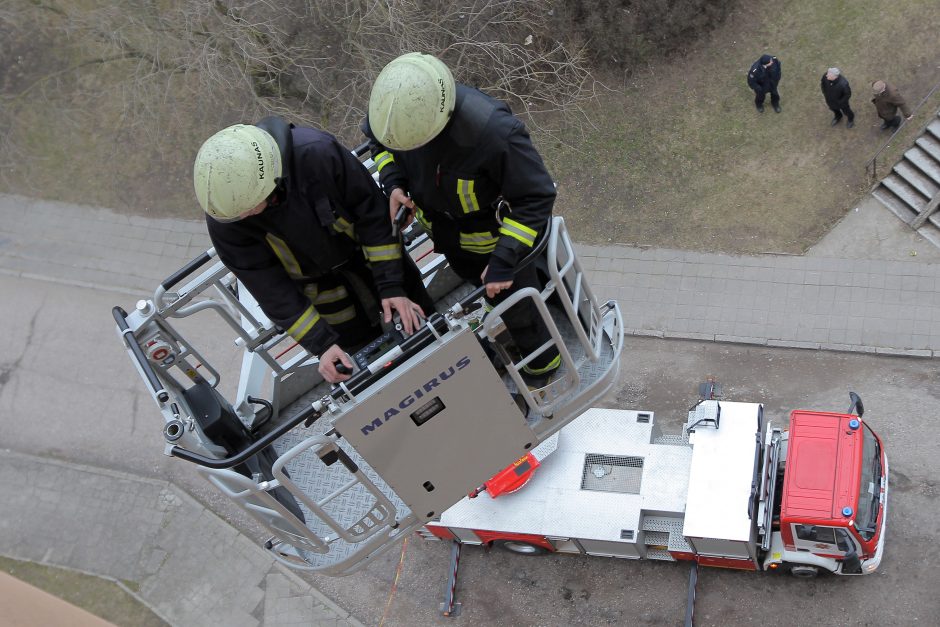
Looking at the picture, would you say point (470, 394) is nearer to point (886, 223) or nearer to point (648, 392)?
point (648, 392)

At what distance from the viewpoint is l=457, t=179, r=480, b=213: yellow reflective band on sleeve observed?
5.85m

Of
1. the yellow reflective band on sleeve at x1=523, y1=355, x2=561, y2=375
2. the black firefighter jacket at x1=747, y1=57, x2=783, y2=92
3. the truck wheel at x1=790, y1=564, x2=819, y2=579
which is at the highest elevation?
the yellow reflective band on sleeve at x1=523, y1=355, x2=561, y2=375

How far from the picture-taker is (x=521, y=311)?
6531mm

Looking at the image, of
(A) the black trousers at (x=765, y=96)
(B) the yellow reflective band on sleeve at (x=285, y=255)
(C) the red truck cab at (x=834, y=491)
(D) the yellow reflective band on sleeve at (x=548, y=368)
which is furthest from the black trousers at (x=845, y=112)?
(B) the yellow reflective band on sleeve at (x=285, y=255)

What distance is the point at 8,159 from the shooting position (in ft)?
52.5

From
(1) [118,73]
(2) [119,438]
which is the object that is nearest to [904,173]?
(2) [119,438]

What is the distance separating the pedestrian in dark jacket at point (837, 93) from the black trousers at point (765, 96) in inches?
22.4

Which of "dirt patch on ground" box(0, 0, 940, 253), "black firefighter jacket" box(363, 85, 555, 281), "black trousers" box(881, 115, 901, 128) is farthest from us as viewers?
"dirt patch on ground" box(0, 0, 940, 253)

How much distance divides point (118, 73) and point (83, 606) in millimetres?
8581

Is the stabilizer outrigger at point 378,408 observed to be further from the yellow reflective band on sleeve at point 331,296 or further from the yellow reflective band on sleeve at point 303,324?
the yellow reflective band on sleeve at point 331,296

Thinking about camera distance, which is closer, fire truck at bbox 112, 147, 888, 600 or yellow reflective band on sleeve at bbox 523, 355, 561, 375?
fire truck at bbox 112, 147, 888, 600

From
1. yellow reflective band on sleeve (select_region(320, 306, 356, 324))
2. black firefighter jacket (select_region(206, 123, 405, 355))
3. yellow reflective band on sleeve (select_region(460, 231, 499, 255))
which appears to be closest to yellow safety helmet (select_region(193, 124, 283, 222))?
black firefighter jacket (select_region(206, 123, 405, 355))

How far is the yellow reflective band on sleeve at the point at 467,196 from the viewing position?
585cm

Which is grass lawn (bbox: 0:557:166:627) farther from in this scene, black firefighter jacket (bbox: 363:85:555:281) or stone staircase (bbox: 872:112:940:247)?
stone staircase (bbox: 872:112:940:247)
